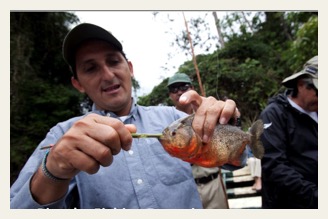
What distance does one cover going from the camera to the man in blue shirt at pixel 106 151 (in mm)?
1061

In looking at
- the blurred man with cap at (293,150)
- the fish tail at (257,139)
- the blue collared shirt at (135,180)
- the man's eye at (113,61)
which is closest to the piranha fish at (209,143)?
the fish tail at (257,139)

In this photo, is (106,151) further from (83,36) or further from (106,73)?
(83,36)

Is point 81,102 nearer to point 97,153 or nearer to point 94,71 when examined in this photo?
point 94,71

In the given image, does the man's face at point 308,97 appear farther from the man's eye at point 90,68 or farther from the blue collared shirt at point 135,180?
the man's eye at point 90,68

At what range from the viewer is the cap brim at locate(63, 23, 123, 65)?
170 cm

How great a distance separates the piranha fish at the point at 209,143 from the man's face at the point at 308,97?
1.55 meters

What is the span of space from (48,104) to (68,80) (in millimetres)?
1508

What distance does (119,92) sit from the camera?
1.78m

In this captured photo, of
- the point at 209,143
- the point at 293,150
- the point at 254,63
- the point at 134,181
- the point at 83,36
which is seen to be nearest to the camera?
the point at 209,143

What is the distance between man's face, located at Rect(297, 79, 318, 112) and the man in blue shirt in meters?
1.32

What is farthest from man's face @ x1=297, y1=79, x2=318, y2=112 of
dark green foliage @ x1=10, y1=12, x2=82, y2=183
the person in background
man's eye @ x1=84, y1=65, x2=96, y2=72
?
dark green foliage @ x1=10, y1=12, x2=82, y2=183

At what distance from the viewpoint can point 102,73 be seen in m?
1.74

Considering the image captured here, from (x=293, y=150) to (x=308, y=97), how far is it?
49 cm

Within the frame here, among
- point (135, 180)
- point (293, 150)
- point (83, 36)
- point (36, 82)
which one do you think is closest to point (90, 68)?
point (83, 36)
